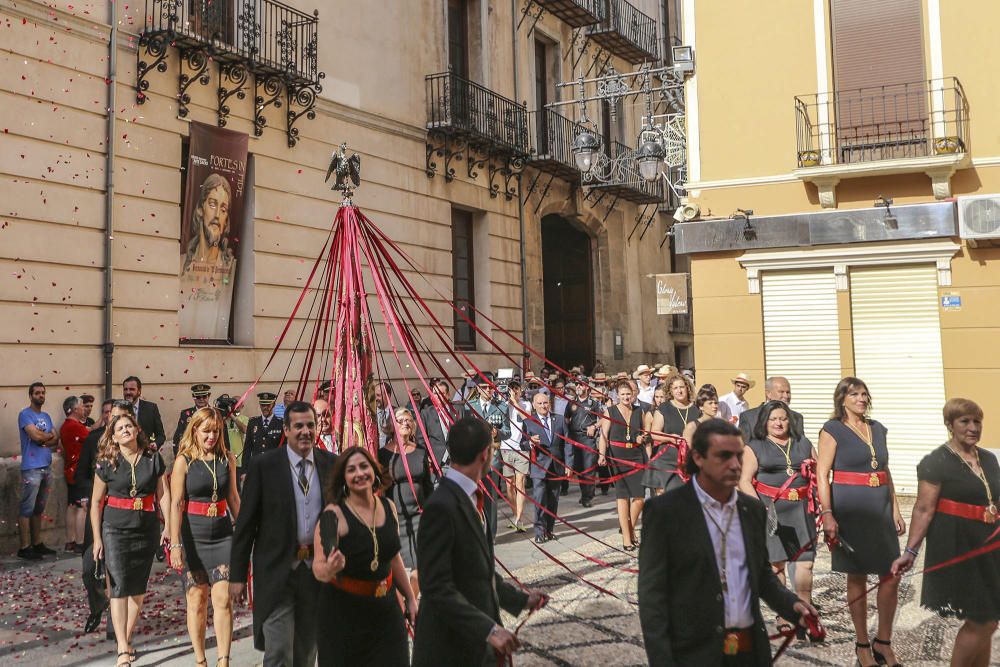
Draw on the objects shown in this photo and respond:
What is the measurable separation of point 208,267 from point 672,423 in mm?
7402

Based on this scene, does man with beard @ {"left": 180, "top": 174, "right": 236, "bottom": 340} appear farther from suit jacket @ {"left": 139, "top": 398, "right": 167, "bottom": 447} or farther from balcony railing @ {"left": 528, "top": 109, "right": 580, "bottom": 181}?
balcony railing @ {"left": 528, "top": 109, "right": 580, "bottom": 181}

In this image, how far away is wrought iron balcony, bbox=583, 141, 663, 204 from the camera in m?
22.6

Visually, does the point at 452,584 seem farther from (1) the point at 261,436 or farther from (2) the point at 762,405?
(1) the point at 261,436

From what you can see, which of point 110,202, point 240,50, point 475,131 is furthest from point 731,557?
point 475,131

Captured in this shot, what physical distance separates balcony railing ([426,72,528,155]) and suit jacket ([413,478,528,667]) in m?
14.6

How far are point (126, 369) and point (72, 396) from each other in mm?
1124

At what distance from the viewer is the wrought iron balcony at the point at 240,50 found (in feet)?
40.7

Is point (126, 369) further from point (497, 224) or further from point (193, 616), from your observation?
point (497, 224)

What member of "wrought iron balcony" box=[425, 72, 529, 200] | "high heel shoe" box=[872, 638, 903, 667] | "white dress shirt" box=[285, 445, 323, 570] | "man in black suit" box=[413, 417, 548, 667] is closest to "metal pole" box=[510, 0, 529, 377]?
"wrought iron balcony" box=[425, 72, 529, 200]

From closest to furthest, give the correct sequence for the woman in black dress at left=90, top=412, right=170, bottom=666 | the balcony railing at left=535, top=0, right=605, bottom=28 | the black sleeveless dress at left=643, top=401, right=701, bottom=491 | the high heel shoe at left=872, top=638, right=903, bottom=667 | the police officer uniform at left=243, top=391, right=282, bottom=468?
the high heel shoe at left=872, top=638, right=903, bottom=667 < the woman in black dress at left=90, top=412, right=170, bottom=666 < the black sleeveless dress at left=643, top=401, right=701, bottom=491 < the police officer uniform at left=243, top=391, right=282, bottom=468 < the balcony railing at left=535, top=0, right=605, bottom=28

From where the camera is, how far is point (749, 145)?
1409 cm

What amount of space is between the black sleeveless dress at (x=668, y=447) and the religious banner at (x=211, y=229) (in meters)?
7.15

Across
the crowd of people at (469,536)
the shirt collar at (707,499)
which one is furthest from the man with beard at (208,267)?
the shirt collar at (707,499)

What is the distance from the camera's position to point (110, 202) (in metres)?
11.8
